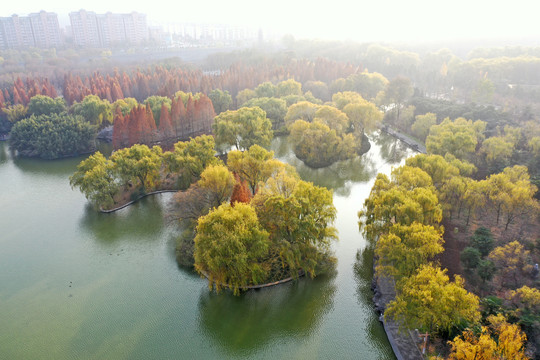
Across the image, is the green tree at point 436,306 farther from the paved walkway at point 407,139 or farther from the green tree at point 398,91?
the green tree at point 398,91

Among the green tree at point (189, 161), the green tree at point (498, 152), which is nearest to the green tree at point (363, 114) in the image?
the green tree at point (498, 152)

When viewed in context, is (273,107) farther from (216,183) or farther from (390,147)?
(216,183)

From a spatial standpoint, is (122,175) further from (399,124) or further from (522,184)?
(399,124)

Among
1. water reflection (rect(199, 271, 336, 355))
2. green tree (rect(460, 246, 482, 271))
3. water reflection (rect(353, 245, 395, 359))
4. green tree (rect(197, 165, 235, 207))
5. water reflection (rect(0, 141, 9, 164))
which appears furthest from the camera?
water reflection (rect(0, 141, 9, 164))

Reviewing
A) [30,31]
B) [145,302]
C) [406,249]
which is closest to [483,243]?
[406,249]

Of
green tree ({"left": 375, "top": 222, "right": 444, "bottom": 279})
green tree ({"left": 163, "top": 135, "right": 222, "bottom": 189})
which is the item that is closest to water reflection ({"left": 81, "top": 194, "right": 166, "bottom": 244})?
green tree ({"left": 163, "top": 135, "right": 222, "bottom": 189})

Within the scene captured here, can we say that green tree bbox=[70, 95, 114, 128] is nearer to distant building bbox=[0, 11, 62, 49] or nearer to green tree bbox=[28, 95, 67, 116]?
green tree bbox=[28, 95, 67, 116]
